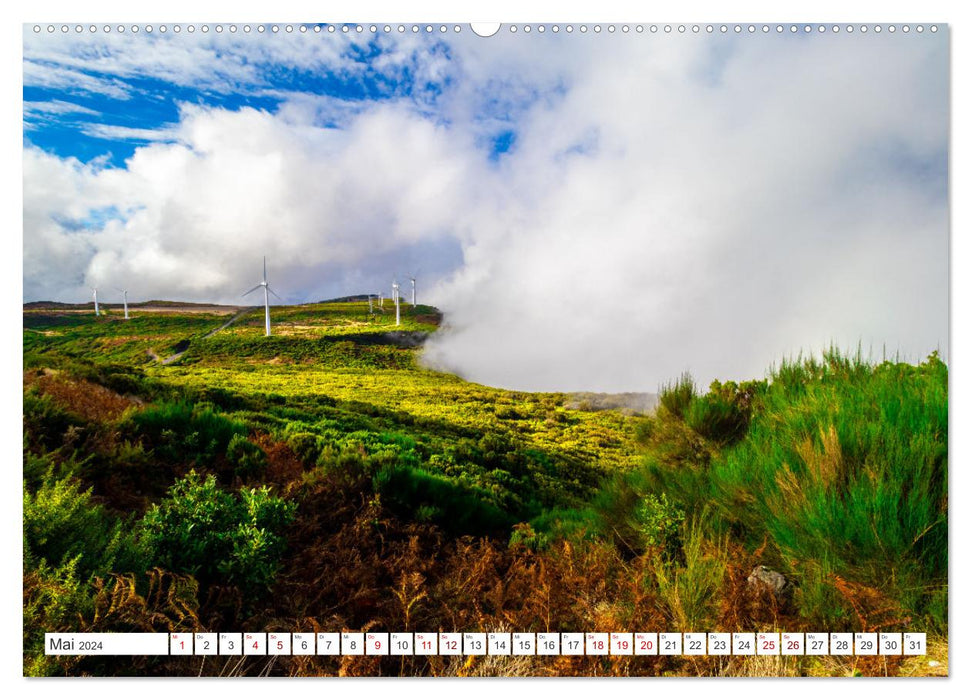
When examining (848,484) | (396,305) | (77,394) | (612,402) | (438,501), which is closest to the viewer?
(848,484)

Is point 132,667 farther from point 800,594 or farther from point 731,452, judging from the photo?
point 731,452

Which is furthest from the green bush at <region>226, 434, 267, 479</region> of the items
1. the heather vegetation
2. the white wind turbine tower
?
the white wind turbine tower

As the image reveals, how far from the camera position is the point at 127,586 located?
304cm

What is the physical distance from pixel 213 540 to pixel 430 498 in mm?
2028

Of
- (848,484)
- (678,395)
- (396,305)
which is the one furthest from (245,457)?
(848,484)

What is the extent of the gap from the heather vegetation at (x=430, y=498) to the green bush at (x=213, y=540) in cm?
2

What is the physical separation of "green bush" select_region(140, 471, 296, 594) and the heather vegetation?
16mm

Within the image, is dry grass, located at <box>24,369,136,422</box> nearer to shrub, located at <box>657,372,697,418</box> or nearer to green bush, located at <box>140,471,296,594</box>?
green bush, located at <box>140,471,296,594</box>

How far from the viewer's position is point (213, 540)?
3.31 metres

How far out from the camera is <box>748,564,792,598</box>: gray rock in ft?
10.9

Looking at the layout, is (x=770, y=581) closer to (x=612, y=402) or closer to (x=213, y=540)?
(x=612, y=402)

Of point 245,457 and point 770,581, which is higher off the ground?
point 245,457

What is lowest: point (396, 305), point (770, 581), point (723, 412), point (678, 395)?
point (770, 581)

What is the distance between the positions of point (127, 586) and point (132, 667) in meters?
0.52
